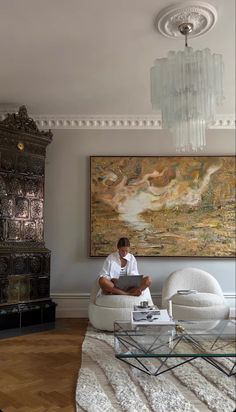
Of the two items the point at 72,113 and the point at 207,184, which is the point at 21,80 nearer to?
the point at 72,113

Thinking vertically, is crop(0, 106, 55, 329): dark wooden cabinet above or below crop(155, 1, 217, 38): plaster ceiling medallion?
below

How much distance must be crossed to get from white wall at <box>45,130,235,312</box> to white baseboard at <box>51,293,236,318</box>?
0.10 feet

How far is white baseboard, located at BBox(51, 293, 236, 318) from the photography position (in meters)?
5.37

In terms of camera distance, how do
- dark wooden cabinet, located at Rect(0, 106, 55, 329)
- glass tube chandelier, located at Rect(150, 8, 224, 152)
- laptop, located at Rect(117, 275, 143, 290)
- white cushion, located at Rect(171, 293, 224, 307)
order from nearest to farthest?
glass tube chandelier, located at Rect(150, 8, 224, 152) < white cushion, located at Rect(171, 293, 224, 307) < laptop, located at Rect(117, 275, 143, 290) < dark wooden cabinet, located at Rect(0, 106, 55, 329)

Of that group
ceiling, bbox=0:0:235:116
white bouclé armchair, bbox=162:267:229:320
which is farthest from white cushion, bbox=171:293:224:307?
ceiling, bbox=0:0:235:116

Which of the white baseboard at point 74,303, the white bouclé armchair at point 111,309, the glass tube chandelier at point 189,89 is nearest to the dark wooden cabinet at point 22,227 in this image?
the white baseboard at point 74,303

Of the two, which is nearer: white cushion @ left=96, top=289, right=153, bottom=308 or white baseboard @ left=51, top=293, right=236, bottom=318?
white cushion @ left=96, top=289, right=153, bottom=308

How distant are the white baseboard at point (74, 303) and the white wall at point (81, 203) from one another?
0.10ft

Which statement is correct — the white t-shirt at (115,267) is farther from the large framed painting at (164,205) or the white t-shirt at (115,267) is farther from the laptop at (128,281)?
the large framed painting at (164,205)

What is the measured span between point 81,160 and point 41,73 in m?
1.65

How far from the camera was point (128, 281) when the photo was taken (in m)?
4.35

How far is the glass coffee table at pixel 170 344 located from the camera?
2.62 metres

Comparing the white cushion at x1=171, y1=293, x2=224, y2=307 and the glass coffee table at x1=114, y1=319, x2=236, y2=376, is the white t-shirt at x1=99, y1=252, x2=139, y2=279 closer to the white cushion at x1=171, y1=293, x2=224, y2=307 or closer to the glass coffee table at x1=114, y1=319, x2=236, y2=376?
the white cushion at x1=171, y1=293, x2=224, y2=307

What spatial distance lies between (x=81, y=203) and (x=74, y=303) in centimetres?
144
